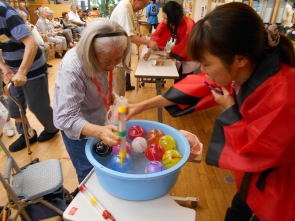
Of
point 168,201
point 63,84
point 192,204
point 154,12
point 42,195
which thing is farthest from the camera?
point 154,12

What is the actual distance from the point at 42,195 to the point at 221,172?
163 cm

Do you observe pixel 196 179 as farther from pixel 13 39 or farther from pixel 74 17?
pixel 74 17

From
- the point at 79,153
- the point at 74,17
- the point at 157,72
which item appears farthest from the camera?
the point at 74,17

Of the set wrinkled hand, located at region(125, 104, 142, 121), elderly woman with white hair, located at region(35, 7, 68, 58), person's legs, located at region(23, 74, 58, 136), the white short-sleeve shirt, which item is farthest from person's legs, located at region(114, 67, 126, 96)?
elderly woman with white hair, located at region(35, 7, 68, 58)

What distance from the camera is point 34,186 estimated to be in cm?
140

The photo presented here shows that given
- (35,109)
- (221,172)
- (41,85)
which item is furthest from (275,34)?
(35,109)

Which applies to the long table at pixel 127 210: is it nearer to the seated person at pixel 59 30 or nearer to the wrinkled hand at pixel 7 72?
the wrinkled hand at pixel 7 72

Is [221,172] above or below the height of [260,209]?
below

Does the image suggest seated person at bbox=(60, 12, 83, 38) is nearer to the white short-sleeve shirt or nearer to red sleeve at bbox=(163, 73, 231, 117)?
the white short-sleeve shirt

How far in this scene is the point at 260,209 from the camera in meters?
0.92

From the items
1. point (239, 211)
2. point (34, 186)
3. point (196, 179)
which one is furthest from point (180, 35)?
point (34, 186)

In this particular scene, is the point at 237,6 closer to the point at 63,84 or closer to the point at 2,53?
the point at 63,84

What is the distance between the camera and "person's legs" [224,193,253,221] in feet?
4.15

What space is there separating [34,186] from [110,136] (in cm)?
82
